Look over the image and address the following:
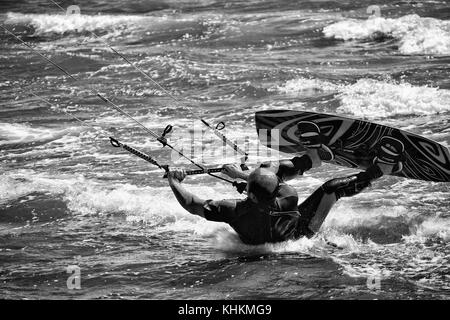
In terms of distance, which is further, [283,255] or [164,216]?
[164,216]

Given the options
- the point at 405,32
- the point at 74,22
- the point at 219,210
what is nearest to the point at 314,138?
the point at 219,210

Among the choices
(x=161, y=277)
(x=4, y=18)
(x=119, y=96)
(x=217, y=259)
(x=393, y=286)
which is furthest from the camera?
(x=4, y=18)

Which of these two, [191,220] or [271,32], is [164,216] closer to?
[191,220]

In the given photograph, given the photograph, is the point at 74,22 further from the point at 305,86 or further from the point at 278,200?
the point at 278,200

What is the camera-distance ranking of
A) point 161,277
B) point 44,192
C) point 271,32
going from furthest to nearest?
1. point 271,32
2. point 44,192
3. point 161,277

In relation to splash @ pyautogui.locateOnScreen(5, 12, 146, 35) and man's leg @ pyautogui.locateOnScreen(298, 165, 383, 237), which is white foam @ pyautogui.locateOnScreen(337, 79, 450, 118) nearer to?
man's leg @ pyautogui.locateOnScreen(298, 165, 383, 237)

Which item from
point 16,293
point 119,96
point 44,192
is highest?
point 119,96

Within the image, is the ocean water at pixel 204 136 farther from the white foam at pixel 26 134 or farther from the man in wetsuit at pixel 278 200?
the man in wetsuit at pixel 278 200

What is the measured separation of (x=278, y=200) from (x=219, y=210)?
0.59m

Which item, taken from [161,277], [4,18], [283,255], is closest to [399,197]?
[283,255]

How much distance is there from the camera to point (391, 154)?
8.07m

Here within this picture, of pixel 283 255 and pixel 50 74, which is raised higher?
pixel 50 74

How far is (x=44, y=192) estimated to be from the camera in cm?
1018

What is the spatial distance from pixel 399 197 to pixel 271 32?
11.3 m
